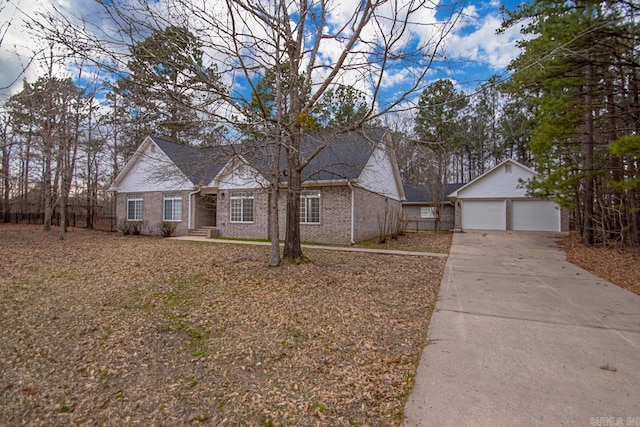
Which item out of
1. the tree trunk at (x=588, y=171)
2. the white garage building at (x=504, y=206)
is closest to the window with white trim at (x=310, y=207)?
the tree trunk at (x=588, y=171)

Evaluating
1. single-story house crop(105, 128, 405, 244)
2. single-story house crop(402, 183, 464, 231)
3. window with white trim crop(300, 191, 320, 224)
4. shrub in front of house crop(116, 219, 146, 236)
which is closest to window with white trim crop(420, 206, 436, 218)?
single-story house crop(402, 183, 464, 231)

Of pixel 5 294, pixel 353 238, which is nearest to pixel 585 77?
pixel 353 238

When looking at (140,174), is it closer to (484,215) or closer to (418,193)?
(418,193)

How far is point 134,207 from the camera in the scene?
1884cm

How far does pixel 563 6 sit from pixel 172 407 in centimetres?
1291

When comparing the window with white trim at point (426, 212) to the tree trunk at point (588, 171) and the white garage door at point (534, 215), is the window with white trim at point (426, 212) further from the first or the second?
the tree trunk at point (588, 171)

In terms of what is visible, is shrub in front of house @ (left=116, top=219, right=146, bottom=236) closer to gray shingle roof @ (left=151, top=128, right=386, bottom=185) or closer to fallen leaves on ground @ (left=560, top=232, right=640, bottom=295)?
gray shingle roof @ (left=151, top=128, right=386, bottom=185)

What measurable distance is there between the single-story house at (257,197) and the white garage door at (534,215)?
7.42m

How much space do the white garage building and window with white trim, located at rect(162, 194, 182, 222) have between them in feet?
57.0

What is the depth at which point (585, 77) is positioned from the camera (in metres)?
10.2

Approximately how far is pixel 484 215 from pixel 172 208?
1961 cm

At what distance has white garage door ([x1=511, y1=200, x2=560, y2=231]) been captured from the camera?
63.6ft

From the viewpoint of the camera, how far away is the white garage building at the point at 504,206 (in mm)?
19609

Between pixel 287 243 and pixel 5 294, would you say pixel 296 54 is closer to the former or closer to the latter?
pixel 287 243
